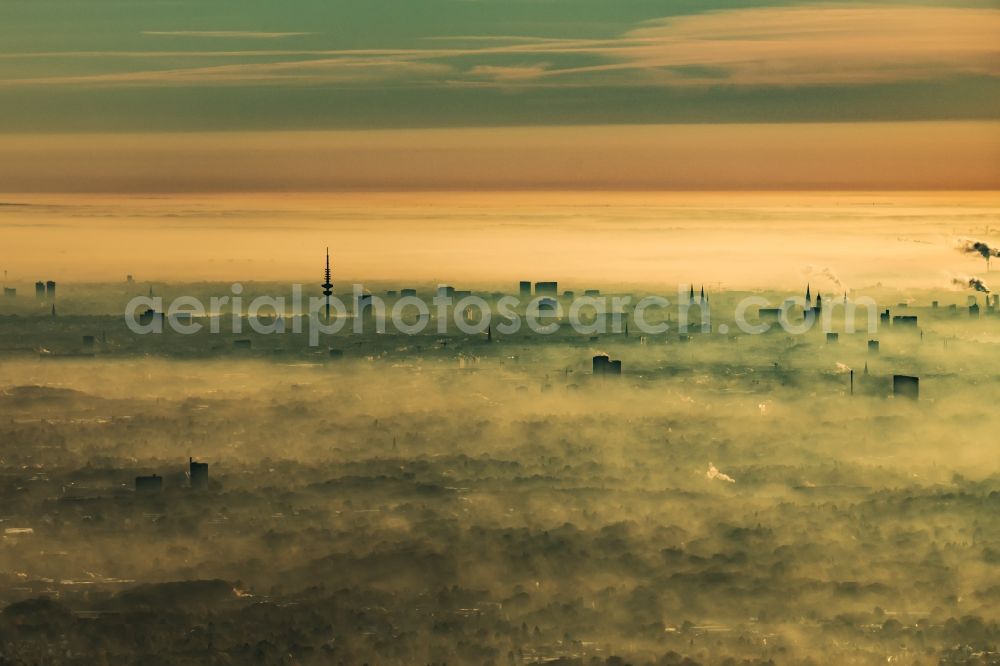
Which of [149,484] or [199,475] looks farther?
[199,475]

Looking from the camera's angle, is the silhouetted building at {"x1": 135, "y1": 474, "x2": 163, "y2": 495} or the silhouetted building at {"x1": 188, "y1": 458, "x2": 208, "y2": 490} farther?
the silhouetted building at {"x1": 188, "y1": 458, "x2": 208, "y2": 490}

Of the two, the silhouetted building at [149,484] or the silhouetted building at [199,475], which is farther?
the silhouetted building at [199,475]

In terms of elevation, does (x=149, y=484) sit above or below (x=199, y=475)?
below

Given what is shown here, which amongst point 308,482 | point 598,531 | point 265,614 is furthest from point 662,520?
point 265,614
